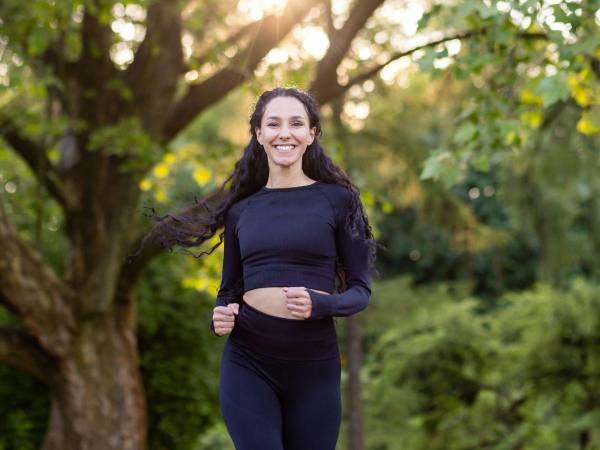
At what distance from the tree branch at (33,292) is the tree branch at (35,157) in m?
0.75

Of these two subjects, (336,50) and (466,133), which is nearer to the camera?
(466,133)

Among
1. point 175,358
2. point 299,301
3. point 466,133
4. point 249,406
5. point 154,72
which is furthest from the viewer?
point 175,358

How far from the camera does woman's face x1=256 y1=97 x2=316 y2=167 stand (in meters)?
2.79

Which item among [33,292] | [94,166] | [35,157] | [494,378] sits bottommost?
[494,378]

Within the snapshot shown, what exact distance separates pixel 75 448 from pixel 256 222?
17.8 ft

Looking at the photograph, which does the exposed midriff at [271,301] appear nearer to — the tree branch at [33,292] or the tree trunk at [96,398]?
the tree branch at [33,292]

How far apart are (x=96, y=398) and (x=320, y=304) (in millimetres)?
5527

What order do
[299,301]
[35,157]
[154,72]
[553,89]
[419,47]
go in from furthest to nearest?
[154,72], [35,157], [419,47], [553,89], [299,301]

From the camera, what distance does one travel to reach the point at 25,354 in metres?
7.51

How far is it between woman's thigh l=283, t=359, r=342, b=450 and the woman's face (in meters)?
0.63

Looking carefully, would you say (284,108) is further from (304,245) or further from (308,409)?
(308,409)

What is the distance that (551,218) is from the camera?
13109mm

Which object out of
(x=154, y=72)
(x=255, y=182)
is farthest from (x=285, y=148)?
(x=154, y=72)

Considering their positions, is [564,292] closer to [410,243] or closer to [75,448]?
[75,448]
